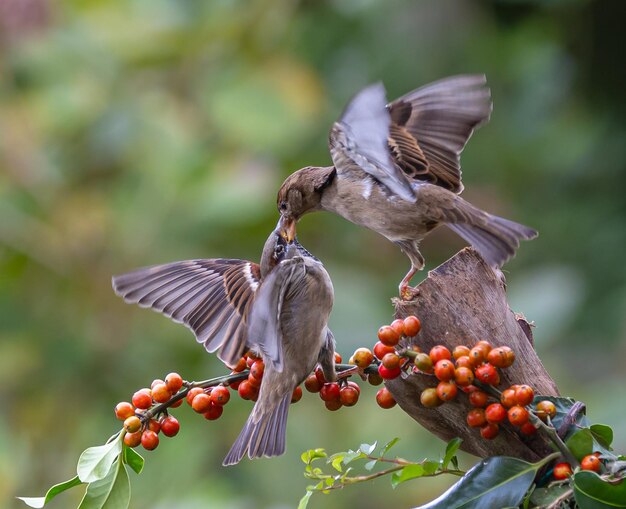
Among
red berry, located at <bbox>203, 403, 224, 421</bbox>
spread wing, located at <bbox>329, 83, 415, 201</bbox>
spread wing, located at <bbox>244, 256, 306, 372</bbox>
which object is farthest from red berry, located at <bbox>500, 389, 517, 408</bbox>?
spread wing, located at <bbox>329, 83, 415, 201</bbox>

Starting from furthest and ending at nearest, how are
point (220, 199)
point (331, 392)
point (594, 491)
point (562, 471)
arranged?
point (220, 199), point (331, 392), point (562, 471), point (594, 491)

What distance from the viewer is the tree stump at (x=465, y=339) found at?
1977 mm

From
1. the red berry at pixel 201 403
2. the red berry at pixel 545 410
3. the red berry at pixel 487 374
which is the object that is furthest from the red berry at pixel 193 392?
the red berry at pixel 545 410

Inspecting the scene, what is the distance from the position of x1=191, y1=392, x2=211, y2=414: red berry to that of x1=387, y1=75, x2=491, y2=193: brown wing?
0.85m

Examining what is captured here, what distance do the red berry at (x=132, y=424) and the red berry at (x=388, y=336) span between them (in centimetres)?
51

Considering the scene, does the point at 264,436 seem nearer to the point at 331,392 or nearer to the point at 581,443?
the point at 331,392

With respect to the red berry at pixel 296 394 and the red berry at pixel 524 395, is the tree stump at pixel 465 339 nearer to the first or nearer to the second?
the red berry at pixel 524 395

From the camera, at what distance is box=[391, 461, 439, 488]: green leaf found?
1.96m

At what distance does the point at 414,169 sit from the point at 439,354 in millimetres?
827

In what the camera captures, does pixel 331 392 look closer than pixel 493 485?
No

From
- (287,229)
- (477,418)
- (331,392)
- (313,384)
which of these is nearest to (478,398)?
(477,418)

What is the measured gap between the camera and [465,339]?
2002 mm

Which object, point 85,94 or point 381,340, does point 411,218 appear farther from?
point 85,94

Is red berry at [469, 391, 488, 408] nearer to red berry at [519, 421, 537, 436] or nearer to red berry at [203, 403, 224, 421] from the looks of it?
red berry at [519, 421, 537, 436]
